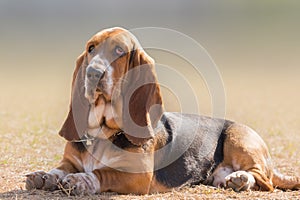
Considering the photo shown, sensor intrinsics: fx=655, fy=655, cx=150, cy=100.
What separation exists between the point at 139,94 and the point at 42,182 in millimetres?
1202

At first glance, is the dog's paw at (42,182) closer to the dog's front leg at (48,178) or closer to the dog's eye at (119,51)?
the dog's front leg at (48,178)

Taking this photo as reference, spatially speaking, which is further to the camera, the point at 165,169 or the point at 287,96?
the point at 287,96

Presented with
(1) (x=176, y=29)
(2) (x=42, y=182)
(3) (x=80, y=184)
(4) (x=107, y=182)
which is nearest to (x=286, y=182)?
(4) (x=107, y=182)

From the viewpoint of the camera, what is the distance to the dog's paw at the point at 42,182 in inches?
235

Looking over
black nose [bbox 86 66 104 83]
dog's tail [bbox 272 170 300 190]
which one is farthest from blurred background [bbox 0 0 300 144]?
black nose [bbox 86 66 104 83]

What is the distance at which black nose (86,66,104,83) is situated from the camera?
18.6 feet

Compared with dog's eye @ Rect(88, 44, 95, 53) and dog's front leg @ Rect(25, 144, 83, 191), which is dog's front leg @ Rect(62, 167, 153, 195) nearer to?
dog's front leg @ Rect(25, 144, 83, 191)

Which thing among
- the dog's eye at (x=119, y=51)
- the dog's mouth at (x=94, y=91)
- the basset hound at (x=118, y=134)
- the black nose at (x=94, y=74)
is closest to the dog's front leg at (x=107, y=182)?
the basset hound at (x=118, y=134)

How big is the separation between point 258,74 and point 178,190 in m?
20.6

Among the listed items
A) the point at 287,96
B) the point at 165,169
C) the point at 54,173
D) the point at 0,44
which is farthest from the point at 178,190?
the point at 0,44

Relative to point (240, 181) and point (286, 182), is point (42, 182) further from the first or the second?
point (286, 182)

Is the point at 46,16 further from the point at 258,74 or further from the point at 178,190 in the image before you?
the point at 178,190

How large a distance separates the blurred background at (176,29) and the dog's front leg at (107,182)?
33.1 feet

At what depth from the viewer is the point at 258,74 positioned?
26.5m
